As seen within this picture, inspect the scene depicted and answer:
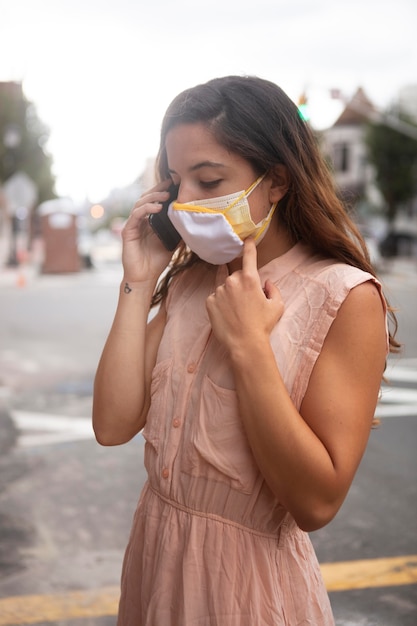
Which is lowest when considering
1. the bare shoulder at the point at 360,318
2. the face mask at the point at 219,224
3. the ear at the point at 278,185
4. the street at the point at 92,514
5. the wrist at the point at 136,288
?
the street at the point at 92,514

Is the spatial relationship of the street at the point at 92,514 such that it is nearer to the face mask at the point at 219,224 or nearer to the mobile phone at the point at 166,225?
the face mask at the point at 219,224

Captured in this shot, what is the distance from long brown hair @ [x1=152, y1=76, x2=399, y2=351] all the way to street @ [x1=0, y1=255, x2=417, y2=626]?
0.32m

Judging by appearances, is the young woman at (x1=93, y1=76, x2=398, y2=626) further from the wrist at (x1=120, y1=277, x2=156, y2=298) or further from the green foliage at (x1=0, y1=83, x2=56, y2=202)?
the green foliage at (x1=0, y1=83, x2=56, y2=202)

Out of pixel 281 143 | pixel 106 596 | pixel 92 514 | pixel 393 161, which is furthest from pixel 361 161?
pixel 281 143

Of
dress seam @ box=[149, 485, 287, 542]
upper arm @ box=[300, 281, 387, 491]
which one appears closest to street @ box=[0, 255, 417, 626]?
upper arm @ box=[300, 281, 387, 491]

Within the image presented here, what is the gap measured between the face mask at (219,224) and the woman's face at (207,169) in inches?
0.6

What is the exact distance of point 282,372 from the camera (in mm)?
1521

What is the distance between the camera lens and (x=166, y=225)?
182 centimetres

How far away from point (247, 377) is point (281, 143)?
1.73 feet

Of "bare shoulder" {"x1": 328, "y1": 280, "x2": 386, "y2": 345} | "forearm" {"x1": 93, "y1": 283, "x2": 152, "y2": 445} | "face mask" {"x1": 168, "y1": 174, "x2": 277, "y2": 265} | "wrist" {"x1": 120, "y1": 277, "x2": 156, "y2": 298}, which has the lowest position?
"forearm" {"x1": 93, "y1": 283, "x2": 152, "y2": 445}

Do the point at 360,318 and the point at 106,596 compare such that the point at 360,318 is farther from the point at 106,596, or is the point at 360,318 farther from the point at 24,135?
the point at 24,135

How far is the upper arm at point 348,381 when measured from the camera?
4.75ft

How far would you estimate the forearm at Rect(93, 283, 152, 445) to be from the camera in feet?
5.72

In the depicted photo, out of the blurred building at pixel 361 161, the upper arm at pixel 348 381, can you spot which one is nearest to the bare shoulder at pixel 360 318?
the upper arm at pixel 348 381
